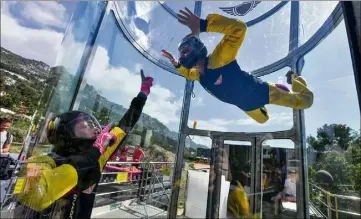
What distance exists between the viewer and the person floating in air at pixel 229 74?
0.68m

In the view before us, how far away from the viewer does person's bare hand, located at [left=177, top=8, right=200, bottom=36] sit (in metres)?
0.69

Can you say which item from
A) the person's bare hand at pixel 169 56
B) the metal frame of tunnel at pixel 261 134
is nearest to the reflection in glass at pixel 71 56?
the metal frame of tunnel at pixel 261 134

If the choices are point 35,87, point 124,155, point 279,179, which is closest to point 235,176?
point 279,179

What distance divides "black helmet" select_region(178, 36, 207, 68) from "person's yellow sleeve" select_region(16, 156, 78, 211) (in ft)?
1.96

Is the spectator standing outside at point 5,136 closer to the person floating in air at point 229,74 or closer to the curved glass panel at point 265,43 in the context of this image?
the person floating in air at point 229,74

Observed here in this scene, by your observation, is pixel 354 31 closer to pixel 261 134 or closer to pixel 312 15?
pixel 312 15

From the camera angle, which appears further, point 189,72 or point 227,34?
point 189,72

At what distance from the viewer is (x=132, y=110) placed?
2.79ft

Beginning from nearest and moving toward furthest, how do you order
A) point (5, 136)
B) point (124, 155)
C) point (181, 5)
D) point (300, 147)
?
point (5, 136), point (300, 147), point (181, 5), point (124, 155)

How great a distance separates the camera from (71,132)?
694 millimetres

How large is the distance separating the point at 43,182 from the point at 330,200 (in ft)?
2.80

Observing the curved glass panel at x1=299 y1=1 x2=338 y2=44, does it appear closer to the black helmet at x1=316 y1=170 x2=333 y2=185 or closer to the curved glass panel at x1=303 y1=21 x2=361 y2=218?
the curved glass panel at x1=303 y1=21 x2=361 y2=218

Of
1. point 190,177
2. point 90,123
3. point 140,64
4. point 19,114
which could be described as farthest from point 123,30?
point 190,177

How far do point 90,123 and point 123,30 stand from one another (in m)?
0.46
